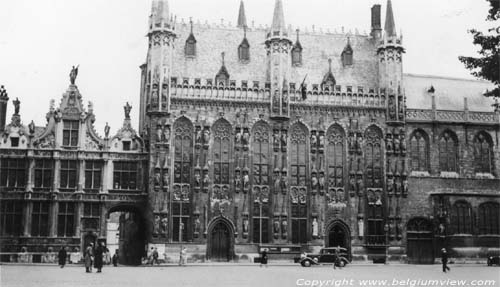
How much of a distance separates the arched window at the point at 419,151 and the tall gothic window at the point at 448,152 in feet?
4.07

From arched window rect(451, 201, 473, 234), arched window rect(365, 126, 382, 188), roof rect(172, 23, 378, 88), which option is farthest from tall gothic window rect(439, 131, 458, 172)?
roof rect(172, 23, 378, 88)

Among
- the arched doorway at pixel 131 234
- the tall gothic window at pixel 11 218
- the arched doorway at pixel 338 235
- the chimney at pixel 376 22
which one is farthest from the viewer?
the chimney at pixel 376 22

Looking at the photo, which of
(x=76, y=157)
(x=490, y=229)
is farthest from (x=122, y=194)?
(x=490, y=229)

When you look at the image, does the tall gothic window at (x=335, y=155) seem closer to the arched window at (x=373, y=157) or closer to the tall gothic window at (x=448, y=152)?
the arched window at (x=373, y=157)

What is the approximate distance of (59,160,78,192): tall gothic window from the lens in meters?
47.8

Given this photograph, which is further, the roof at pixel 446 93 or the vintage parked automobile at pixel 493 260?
the roof at pixel 446 93

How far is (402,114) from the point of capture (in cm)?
5181

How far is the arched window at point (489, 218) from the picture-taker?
52031 millimetres

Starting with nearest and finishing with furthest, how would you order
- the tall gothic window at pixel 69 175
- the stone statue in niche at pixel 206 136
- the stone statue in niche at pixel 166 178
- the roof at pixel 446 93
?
the stone statue in niche at pixel 166 178 → the tall gothic window at pixel 69 175 → the stone statue in niche at pixel 206 136 → the roof at pixel 446 93

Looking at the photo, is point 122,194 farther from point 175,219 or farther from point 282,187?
point 282,187

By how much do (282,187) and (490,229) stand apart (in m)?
17.1

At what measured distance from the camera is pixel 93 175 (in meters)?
48.3

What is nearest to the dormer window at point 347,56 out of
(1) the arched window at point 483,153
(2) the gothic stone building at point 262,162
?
(2) the gothic stone building at point 262,162

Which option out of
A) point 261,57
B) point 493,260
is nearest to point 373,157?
point 493,260
